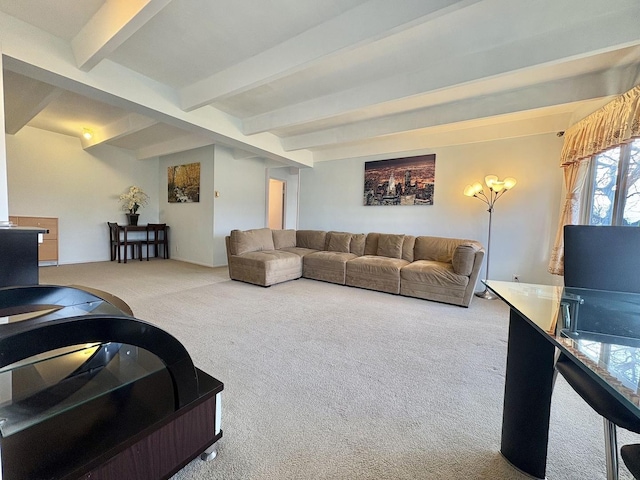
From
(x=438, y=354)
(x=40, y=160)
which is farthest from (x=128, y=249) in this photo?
(x=438, y=354)

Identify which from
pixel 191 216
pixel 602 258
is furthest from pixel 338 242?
pixel 602 258

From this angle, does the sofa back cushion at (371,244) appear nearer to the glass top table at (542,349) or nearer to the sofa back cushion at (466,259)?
the sofa back cushion at (466,259)

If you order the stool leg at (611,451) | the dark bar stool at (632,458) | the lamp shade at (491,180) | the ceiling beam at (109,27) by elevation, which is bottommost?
the stool leg at (611,451)

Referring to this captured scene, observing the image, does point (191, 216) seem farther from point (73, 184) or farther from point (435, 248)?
point (435, 248)

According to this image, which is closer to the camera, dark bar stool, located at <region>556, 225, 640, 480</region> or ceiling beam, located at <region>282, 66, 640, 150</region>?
dark bar stool, located at <region>556, 225, 640, 480</region>

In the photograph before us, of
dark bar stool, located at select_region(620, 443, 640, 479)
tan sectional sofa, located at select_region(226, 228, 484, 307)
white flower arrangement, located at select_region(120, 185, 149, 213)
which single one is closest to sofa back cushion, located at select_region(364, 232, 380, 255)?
tan sectional sofa, located at select_region(226, 228, 484, 307)

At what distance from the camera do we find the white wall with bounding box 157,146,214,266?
5508mm

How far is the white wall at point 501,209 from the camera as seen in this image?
367cm

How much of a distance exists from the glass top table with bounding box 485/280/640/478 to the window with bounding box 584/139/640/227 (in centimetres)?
188

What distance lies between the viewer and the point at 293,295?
3.65 metres

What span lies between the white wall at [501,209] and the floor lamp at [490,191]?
0.09 m

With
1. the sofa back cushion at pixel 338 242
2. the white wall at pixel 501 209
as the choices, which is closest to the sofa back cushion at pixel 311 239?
the sofa back cushion at pixel 338 242

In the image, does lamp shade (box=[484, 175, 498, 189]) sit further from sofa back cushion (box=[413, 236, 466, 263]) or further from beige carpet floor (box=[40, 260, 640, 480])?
beige carpet floor (box=[40, 260, 640, 480])

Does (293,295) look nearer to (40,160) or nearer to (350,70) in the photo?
(350,70)
